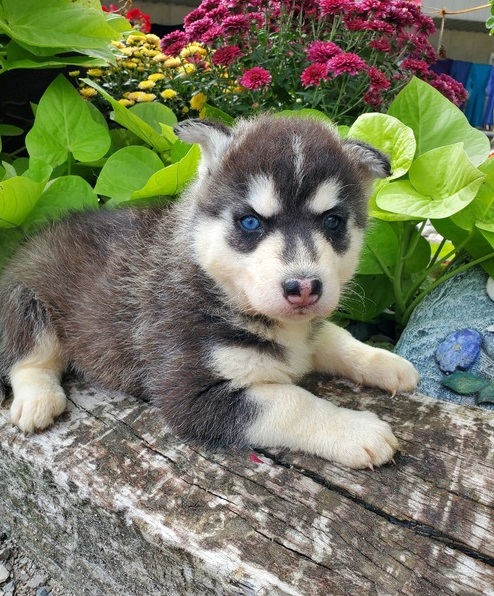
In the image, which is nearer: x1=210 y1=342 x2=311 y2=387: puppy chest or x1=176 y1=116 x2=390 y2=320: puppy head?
x1=176 y1=116 x2=390 y2=320: puppy head

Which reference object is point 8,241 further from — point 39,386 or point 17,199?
point 39,386

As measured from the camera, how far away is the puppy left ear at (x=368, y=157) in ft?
7.52

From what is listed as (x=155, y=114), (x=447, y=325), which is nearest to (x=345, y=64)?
(x=155, y=114)

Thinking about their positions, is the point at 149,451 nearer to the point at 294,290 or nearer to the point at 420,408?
the point at 294,290

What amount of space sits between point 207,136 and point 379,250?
1.33m

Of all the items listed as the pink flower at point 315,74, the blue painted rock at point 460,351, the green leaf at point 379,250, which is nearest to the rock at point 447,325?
the blue painted rock at point 460,351

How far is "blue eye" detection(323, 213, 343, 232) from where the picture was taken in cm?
Answer: 212

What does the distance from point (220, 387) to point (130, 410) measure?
45 centimetres

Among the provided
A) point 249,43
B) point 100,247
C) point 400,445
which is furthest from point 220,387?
point 249,43

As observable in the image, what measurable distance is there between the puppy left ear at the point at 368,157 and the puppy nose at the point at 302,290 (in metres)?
0.67

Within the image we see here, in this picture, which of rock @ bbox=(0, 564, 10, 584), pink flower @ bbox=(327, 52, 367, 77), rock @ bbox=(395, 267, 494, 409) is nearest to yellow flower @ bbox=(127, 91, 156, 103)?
pink flower @ bbox=(327, 52, 367, 77)

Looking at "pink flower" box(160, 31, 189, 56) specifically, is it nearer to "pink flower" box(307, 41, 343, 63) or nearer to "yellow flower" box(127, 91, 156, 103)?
"yellow flower" box(127, 91, 156, 103)

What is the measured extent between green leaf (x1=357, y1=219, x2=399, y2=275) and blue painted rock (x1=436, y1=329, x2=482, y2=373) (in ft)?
1.84

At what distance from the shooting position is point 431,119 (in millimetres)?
3225
